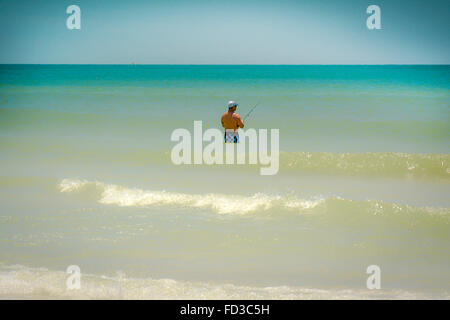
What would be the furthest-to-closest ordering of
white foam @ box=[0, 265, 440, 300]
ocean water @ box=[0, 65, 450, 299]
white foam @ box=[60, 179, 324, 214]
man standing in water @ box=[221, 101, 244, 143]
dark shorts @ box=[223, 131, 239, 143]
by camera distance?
dark shorts @ box=[223, 131, 239, 143] → man standing in water @ box=[221, 101, 244, 143] → white foam @ box=[60, 179, 324, 214] → ocean water @ box=[0, 65, 450, 299] → white foam @ box=[0, 265, 440, 300]

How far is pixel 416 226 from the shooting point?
6.38 m

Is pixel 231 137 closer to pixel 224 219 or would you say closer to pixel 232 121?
pixel 232 121

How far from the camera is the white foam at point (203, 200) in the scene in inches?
281

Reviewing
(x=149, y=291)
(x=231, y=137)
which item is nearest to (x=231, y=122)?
(x=231, y=137)

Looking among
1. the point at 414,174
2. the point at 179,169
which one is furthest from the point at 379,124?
the point at 179,169

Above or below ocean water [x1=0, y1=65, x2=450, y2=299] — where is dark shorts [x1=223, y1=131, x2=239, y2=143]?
above

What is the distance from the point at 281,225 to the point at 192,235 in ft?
4.43

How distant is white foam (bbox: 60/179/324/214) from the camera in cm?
713

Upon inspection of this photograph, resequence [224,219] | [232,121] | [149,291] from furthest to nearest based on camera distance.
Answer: [232,121] → [224,219] → [149,291]

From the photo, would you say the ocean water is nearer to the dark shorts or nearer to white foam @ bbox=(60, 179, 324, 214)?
white foam @ bbox=(60, 179, 324, 214)

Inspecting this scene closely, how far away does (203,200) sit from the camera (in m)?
7.50

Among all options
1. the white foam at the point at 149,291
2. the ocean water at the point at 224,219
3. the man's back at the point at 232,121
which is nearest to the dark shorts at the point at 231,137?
the man's back at the point at 232,121

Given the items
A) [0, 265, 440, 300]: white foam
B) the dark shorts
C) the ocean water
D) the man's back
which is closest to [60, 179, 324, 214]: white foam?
the ocean water
